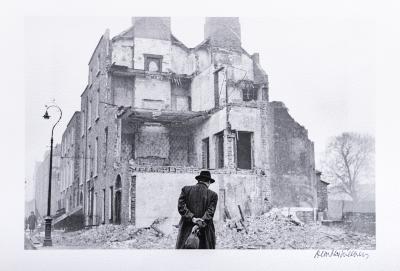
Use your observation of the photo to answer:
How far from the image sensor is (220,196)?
9250mm

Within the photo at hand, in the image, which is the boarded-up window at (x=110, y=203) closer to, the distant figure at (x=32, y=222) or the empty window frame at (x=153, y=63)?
the distant figure at (x=32, y=222)

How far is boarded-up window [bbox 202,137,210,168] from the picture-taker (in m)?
9.34

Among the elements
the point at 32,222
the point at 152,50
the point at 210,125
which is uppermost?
the point at 152,50

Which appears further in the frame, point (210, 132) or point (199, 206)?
point (210, 132)

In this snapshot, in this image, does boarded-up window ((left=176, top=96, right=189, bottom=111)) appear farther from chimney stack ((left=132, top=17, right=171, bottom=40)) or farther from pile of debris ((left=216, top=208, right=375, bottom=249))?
pile of debris ((left=216, top=208, right=375, bottom=249))

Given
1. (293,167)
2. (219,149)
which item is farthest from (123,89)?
(293,167)

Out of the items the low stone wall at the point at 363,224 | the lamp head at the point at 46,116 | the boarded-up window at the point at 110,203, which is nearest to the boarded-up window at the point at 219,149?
the boarded-up window at the point at 110,203

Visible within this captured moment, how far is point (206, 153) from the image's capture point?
31.0 feet

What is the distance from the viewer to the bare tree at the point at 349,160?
9.34 meters

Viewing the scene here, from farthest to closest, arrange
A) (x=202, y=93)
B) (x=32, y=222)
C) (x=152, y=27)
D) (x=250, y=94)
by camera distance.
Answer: (x=202, y=93) < (x=250, y=94) < (x=152, y=27) < (x=32, y=222)

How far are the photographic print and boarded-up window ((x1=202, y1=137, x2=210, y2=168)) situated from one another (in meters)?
0.02

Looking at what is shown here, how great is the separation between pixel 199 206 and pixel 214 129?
1.99 m

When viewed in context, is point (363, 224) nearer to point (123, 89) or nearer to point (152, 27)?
point (123, 89)

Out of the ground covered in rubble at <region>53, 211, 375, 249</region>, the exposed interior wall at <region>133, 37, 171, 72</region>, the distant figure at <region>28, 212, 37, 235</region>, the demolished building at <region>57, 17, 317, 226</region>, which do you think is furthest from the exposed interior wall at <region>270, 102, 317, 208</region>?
the distant figure at <region>28, 212, 37, 235</region>
